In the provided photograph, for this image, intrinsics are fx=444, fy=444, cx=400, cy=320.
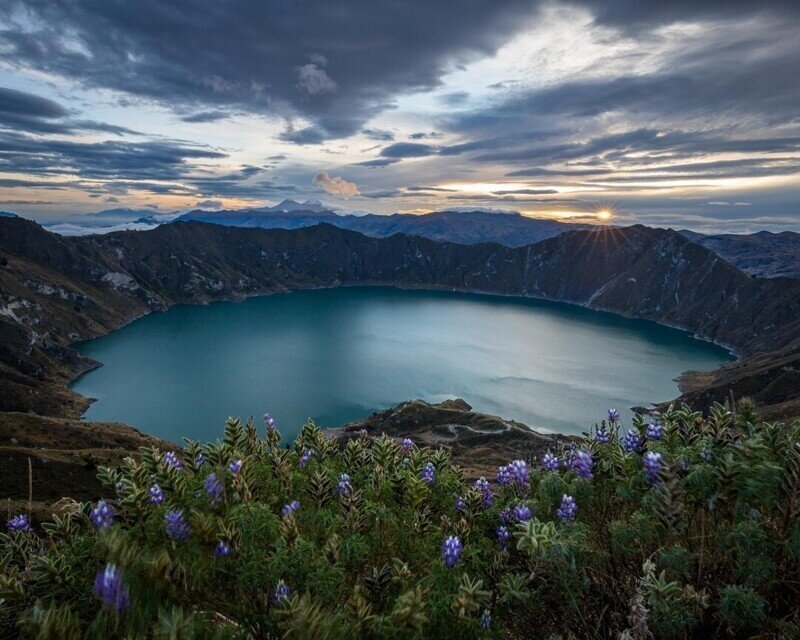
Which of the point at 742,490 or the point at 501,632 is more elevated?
the point at 742,490

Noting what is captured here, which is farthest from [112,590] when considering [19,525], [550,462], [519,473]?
[550,462]

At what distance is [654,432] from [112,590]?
25.0ft

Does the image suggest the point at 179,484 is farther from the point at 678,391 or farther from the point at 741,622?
the point at 678,391

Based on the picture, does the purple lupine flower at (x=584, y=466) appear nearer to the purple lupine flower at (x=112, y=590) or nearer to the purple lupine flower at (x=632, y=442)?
the purple lupine flower at (x=632, y=442)

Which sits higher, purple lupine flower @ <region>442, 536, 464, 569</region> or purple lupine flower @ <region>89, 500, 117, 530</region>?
purple lupine flower @ <region>89, 500, 117, 530</region>

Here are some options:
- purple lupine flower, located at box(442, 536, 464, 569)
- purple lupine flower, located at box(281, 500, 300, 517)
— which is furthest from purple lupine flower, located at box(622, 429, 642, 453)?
purple lupine flower, located at box(281, 500, 300, 517)

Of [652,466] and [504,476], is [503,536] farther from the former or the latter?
[652,466]

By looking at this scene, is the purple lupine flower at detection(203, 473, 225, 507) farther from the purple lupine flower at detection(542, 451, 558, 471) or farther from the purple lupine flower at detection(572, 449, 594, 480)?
the purple lupine flower at detection(542, 451, 558, 471)

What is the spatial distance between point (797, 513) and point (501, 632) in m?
3.35

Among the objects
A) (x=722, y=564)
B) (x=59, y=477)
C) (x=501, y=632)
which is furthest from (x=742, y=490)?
(x=59, y=477)

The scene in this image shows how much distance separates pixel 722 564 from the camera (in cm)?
522

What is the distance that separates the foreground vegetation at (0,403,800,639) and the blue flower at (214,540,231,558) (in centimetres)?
2

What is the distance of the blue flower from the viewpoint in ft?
16.5

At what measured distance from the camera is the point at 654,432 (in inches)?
291
